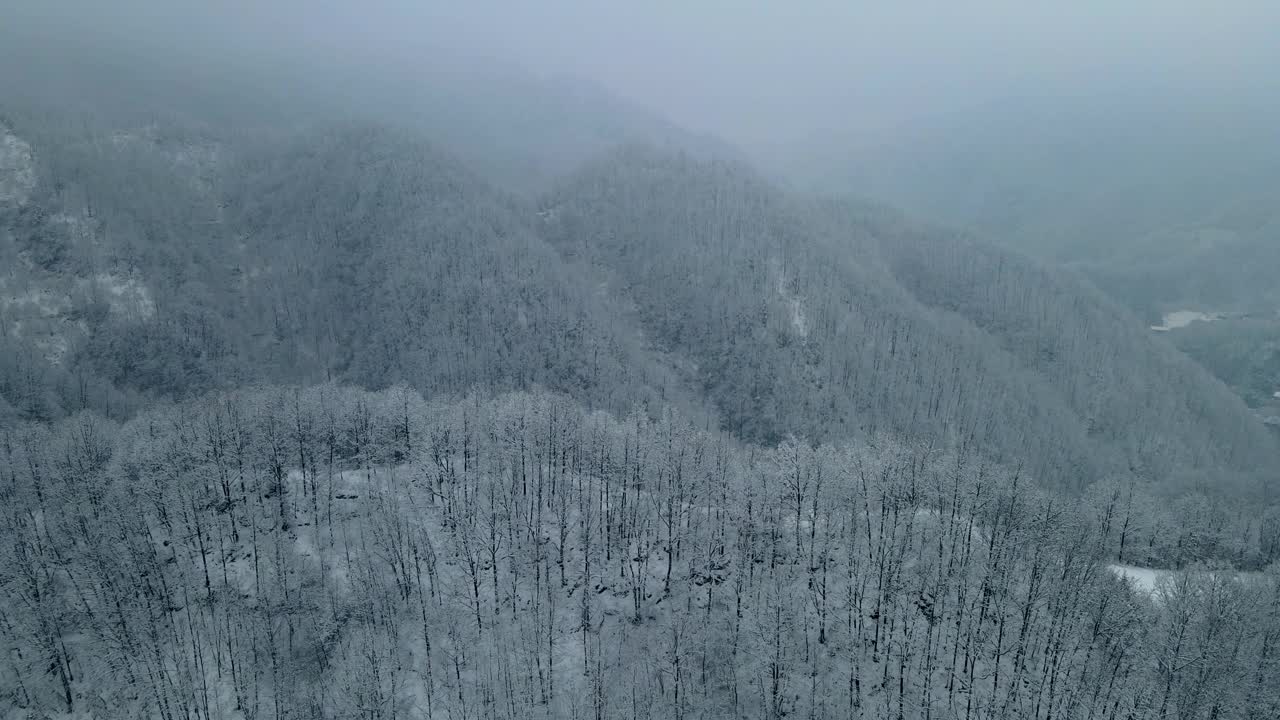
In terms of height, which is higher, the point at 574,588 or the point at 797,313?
the point at 797,313

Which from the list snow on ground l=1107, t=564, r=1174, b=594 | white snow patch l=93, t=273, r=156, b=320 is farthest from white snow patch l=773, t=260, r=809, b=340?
white snow patch l=93, t=273, r=156, b=320

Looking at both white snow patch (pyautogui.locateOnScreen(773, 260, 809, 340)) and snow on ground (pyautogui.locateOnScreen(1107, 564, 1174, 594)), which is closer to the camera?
snow on ground (pyautogui.locateOnScreen(1107, 564, 1174, 594))

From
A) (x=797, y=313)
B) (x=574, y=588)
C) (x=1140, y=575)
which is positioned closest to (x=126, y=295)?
(x=574, y=588)

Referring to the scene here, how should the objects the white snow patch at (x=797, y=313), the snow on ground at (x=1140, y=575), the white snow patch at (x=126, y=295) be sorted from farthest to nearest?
1. the white snow patch at (x=797, y=313)
2. the white snow patch at (x=126, y=295)
3. the snow on ground at (x=1140, y=575)

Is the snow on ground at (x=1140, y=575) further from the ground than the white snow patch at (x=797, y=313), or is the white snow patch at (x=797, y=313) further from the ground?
the white snow patch at (x=797, y=313)

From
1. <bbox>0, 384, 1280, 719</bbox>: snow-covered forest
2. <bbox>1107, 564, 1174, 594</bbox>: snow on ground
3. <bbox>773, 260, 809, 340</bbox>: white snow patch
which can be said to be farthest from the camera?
<bbox>773, 260, 809, 340</bbox>: white snow patch

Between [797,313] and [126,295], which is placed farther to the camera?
[797,313]

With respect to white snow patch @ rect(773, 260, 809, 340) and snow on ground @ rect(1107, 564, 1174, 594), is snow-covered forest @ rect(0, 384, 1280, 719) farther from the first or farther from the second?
white snow patch @ rect(773, 260, 809, 340)

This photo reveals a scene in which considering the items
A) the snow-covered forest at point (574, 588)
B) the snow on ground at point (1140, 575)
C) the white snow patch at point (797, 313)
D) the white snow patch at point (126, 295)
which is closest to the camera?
the snow-covered forest at point (574, 588)

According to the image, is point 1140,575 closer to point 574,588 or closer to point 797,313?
point 574,588

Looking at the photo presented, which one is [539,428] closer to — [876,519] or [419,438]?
[419,438]

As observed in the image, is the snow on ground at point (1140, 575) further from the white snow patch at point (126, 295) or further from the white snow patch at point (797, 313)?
the white snow patch at point (126, 295)

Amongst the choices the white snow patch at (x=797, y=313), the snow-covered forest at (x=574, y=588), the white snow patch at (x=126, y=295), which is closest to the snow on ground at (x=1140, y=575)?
the snow-covered forest at (x=574, y=588)
